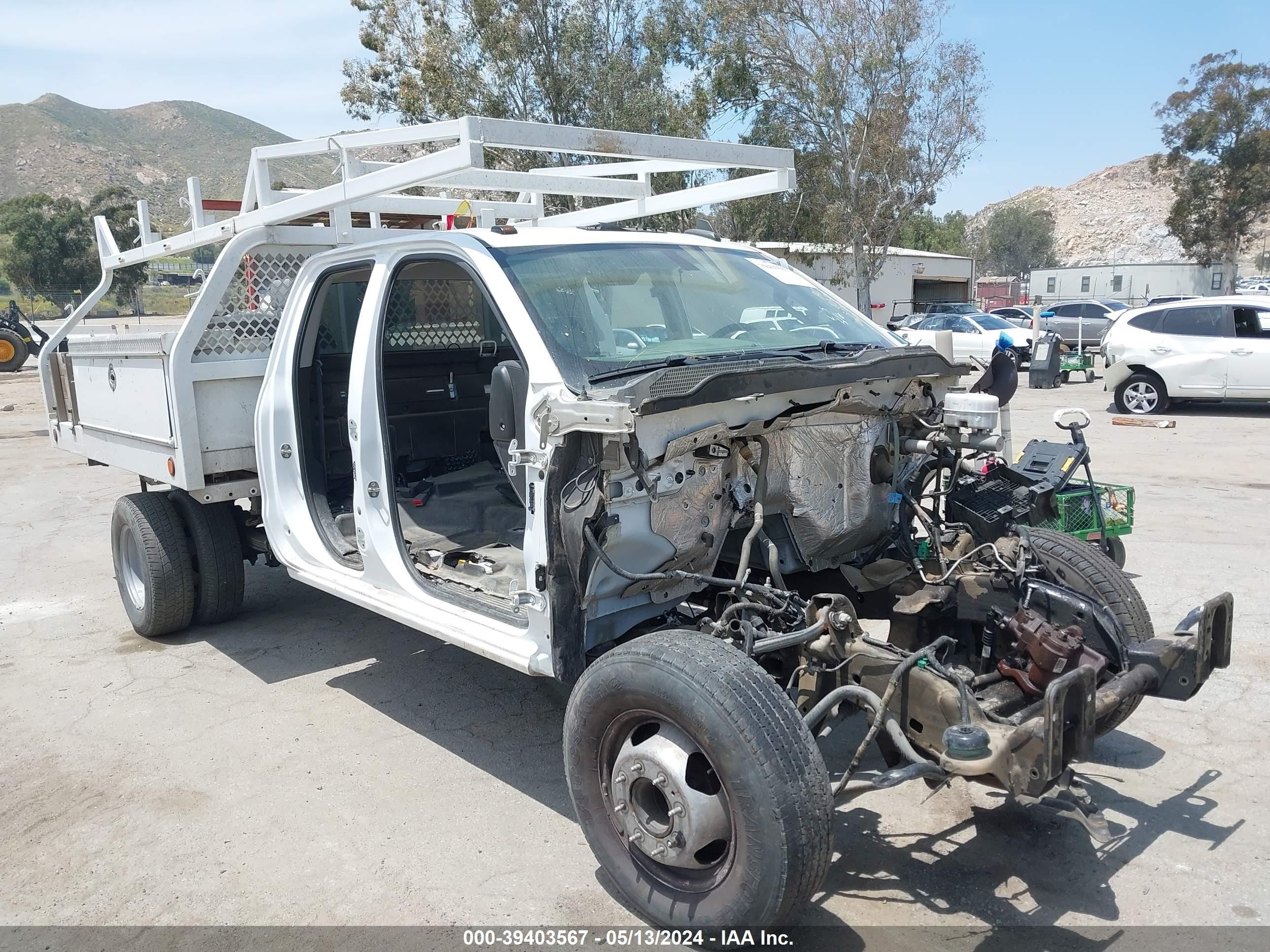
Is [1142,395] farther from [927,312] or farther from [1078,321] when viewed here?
[927,312]

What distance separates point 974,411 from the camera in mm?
3793

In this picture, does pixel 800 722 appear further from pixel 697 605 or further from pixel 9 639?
pixel 9 639

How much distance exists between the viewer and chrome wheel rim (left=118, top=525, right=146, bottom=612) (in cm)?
596

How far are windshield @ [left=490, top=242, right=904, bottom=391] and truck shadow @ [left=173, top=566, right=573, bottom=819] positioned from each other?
180cm

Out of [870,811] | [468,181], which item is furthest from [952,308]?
[870,811]

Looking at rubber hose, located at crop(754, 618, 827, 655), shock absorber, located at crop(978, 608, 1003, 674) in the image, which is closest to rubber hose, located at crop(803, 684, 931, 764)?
rubber hose, located at crop(754, 618, 827, 655)

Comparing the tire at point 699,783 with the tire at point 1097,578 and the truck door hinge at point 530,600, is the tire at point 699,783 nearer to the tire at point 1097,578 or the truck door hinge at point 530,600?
the truck door hinge at point 530,600

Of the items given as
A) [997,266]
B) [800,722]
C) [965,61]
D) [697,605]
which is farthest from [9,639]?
[997,266]

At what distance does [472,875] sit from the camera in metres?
3.43

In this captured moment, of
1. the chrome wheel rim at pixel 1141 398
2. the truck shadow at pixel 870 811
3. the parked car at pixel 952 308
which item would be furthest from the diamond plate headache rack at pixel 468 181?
the parked car at pixel 952 308

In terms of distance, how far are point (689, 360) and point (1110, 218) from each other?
4743 inches

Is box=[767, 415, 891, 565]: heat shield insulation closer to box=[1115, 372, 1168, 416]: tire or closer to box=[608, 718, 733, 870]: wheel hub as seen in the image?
box=[608, 718, 733, 870]: wheel hub

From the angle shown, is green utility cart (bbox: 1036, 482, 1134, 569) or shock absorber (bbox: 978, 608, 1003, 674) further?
green utility cart (bbox: 1036, 482, 1134, 569)

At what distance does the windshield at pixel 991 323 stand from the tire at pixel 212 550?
73.1ft
